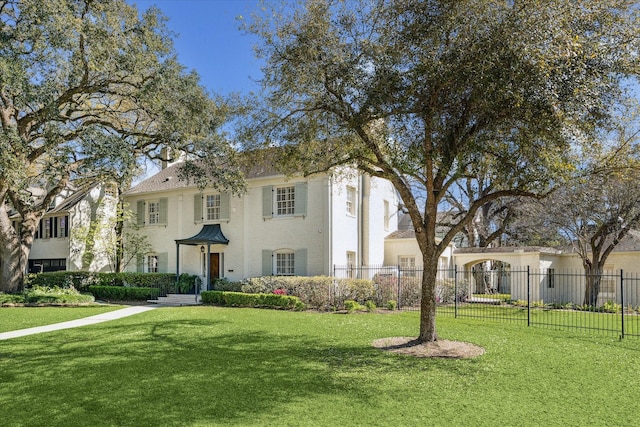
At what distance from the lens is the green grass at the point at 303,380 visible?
6.33 meters

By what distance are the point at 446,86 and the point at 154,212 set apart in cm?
2168

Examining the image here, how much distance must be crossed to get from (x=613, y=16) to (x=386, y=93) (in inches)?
159

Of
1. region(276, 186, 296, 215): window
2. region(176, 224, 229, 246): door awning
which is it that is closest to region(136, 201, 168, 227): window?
region(176, 224, 229, 246): door awning

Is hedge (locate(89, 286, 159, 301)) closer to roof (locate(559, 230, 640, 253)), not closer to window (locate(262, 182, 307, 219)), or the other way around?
window (locate(262, 182, 307, 219))

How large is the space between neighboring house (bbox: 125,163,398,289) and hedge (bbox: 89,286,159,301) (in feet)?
6.00

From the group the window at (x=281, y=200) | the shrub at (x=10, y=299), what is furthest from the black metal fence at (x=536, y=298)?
the shrub at (x=10, y=299)

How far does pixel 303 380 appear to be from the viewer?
805cm

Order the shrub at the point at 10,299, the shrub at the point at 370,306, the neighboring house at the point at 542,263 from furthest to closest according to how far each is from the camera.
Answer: the neighboring house at the point at 542,263
the shrub at the point at 10,299
the shrub at the point at 370,306

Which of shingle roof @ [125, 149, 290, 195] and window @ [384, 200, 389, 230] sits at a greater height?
shingle roof @ [125, 149, 290, 195]

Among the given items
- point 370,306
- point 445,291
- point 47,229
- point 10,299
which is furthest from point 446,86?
point 47,229

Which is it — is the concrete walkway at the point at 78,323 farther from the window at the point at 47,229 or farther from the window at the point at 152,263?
the window at the point at 47,229

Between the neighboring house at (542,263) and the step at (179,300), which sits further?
the neighboring house at (542,263)

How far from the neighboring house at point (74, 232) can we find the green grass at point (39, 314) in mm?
8700

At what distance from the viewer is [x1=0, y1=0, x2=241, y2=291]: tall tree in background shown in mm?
16500
